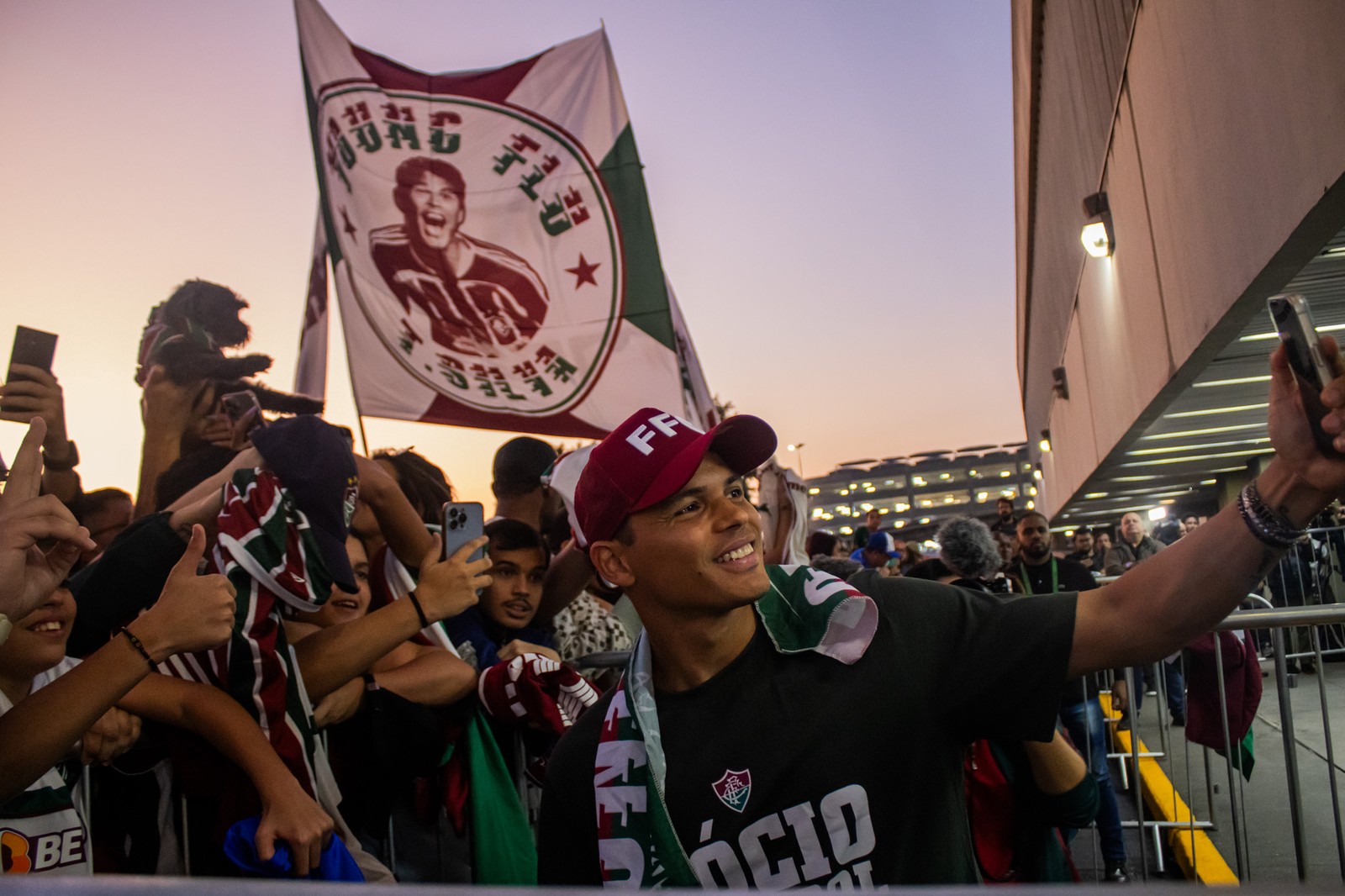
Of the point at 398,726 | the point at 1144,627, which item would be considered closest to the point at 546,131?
the point at 398,726

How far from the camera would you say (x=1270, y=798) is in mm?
6715

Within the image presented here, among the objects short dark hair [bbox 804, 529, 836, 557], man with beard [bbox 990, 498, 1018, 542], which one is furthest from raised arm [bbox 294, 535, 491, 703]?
man with beard [bbox 990, 498, 1018, 542]

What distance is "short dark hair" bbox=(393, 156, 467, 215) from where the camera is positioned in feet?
23.1

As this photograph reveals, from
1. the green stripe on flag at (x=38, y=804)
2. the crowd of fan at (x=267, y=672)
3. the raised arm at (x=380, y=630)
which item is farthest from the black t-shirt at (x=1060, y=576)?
the green stripe on flag at (x=38, y=804)

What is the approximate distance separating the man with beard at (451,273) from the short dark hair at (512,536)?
8.70 feet

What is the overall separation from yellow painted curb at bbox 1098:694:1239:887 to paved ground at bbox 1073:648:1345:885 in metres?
0.11

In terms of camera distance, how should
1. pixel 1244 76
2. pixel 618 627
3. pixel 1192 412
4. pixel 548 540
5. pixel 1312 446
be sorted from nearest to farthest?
pixel 1312 446
pixel 618 627
pixel 548 540
pixel 1244 76
pixel 1192 412

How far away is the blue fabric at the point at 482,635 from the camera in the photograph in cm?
401

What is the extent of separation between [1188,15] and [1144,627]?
23.8ft

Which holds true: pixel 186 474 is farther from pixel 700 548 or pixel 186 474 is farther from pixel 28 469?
pixel 700 548

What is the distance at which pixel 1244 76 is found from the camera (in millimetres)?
6461

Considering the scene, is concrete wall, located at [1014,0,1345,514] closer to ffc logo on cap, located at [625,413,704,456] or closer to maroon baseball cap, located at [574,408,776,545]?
maroon baseball cap, located at [574,408,776,545]

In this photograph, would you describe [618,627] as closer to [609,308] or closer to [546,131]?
[609,308]

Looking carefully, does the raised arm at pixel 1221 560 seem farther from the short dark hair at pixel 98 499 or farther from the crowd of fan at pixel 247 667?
the short dark hair at pixel 98 499
